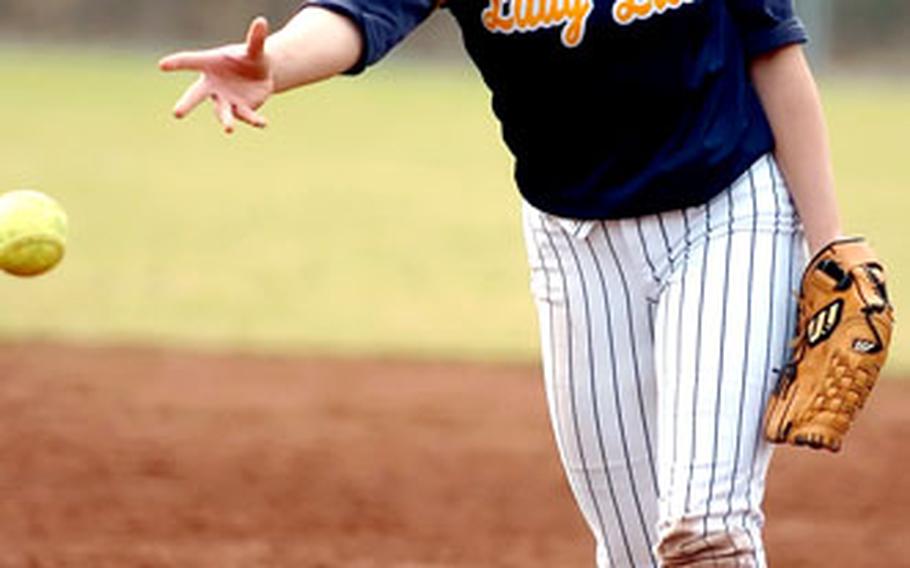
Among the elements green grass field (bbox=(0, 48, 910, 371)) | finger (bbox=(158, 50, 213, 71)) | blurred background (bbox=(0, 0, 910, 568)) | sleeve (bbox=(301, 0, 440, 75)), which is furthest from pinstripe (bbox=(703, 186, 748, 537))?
green grass field (bbox=(0, 48, 910, 371))

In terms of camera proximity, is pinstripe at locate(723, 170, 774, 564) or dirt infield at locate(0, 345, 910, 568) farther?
dirt infield at locate(0, 345, 910, 568)

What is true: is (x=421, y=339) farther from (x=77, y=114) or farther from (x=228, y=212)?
(x=77, y=114)

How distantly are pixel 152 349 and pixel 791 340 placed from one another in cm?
550

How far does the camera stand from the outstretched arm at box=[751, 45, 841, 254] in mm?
3461

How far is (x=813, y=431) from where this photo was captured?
3.38 meters

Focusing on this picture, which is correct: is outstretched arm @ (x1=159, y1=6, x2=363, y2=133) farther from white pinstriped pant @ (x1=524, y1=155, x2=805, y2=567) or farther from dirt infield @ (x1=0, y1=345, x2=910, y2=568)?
dirt infield @ (x1=0, y1=345, x2=910, y2=568)

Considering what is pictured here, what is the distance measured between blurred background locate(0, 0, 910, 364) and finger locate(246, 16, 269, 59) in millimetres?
5904

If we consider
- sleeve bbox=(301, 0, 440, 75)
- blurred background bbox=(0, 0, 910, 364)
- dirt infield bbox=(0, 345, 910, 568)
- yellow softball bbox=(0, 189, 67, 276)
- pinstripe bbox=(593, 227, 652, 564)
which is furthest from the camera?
blurred background bbox=(0, 0, 910, 364)

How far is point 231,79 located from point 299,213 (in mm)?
10286

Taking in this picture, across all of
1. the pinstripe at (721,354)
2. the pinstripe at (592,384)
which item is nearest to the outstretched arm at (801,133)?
the pinstripe at (721,354)

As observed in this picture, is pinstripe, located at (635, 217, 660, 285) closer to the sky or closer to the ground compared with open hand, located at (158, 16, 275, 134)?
closer to the ground

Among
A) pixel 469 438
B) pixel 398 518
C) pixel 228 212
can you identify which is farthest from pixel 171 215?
pixel 398 518

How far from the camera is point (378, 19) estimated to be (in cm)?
326

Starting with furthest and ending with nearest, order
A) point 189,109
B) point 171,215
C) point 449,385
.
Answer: point 171,215 < point 449,385 < point 189,109
